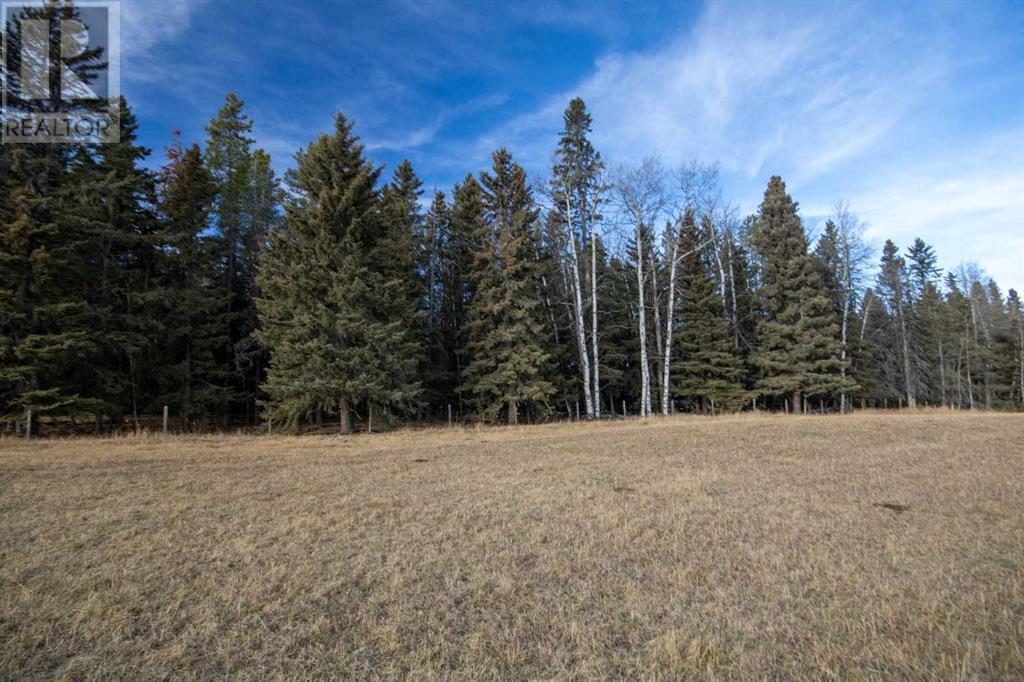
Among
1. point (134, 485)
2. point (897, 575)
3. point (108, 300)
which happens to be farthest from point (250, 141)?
point (897, 575)

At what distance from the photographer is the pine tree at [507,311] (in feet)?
75.2

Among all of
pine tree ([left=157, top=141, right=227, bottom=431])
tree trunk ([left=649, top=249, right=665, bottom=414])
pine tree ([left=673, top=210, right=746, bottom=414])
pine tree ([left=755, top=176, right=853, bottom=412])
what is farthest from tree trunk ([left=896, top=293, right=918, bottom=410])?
pine tree ([left=157, top=141, right=227, bottom=431])

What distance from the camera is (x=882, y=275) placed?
4181 centimetres

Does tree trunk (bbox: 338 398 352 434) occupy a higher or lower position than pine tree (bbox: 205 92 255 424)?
lower

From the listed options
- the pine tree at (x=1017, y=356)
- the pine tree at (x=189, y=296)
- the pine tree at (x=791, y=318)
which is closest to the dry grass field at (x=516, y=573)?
the pine tree at (x=189, y=296)

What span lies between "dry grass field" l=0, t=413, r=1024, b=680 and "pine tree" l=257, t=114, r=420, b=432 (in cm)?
951

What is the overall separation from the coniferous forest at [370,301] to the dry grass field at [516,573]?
1098 cm

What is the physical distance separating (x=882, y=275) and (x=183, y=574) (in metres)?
52.4

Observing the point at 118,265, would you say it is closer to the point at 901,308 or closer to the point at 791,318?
the point at 791,318

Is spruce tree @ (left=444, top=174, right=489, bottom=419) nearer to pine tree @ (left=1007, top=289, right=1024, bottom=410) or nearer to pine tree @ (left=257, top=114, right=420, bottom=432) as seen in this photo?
pine tree @ (left=257, top=114, right=420, bottom=432)

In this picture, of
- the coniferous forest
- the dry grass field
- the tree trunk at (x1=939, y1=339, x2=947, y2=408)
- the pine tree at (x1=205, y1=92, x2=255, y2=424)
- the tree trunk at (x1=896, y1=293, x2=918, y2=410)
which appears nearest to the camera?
the dry grass field

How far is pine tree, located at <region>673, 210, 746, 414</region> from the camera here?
29.2m

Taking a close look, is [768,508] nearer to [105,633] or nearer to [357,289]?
[105,633]

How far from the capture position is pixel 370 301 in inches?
798
